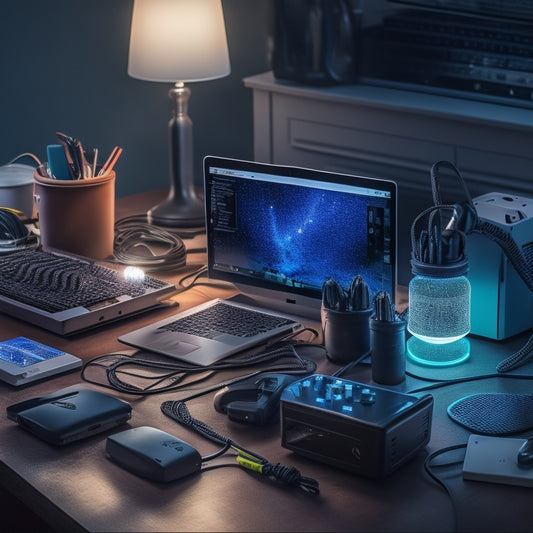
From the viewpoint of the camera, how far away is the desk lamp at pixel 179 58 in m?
2.12

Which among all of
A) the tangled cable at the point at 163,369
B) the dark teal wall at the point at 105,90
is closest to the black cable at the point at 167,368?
the tangled cable at the point at 163,369

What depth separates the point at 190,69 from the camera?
2.15 m

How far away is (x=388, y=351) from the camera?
55.1 inches

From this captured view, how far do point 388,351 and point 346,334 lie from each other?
0.32ft

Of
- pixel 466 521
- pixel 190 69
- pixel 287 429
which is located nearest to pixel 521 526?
pixel 466 521

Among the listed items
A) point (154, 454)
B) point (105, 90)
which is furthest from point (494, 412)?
point (105, 90)

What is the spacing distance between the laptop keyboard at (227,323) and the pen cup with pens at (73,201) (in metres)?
0.39

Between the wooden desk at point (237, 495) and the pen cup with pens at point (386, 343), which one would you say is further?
the pen cup with pens at point (386, 343)

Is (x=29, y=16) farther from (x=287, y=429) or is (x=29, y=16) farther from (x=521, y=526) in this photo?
(x=521, y=526)

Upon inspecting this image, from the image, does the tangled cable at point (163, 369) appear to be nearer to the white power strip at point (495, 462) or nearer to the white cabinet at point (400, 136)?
the white power strip at point (495, 462)

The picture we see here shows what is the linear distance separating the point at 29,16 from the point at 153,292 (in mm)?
1121

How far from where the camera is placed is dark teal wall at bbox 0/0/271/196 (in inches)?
98.3

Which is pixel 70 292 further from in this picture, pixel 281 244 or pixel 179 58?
pixel 179 58

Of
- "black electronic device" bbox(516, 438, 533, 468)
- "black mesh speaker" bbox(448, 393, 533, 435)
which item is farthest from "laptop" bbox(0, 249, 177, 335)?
"black electronic device" bbox(516, 438, 533, 468)
